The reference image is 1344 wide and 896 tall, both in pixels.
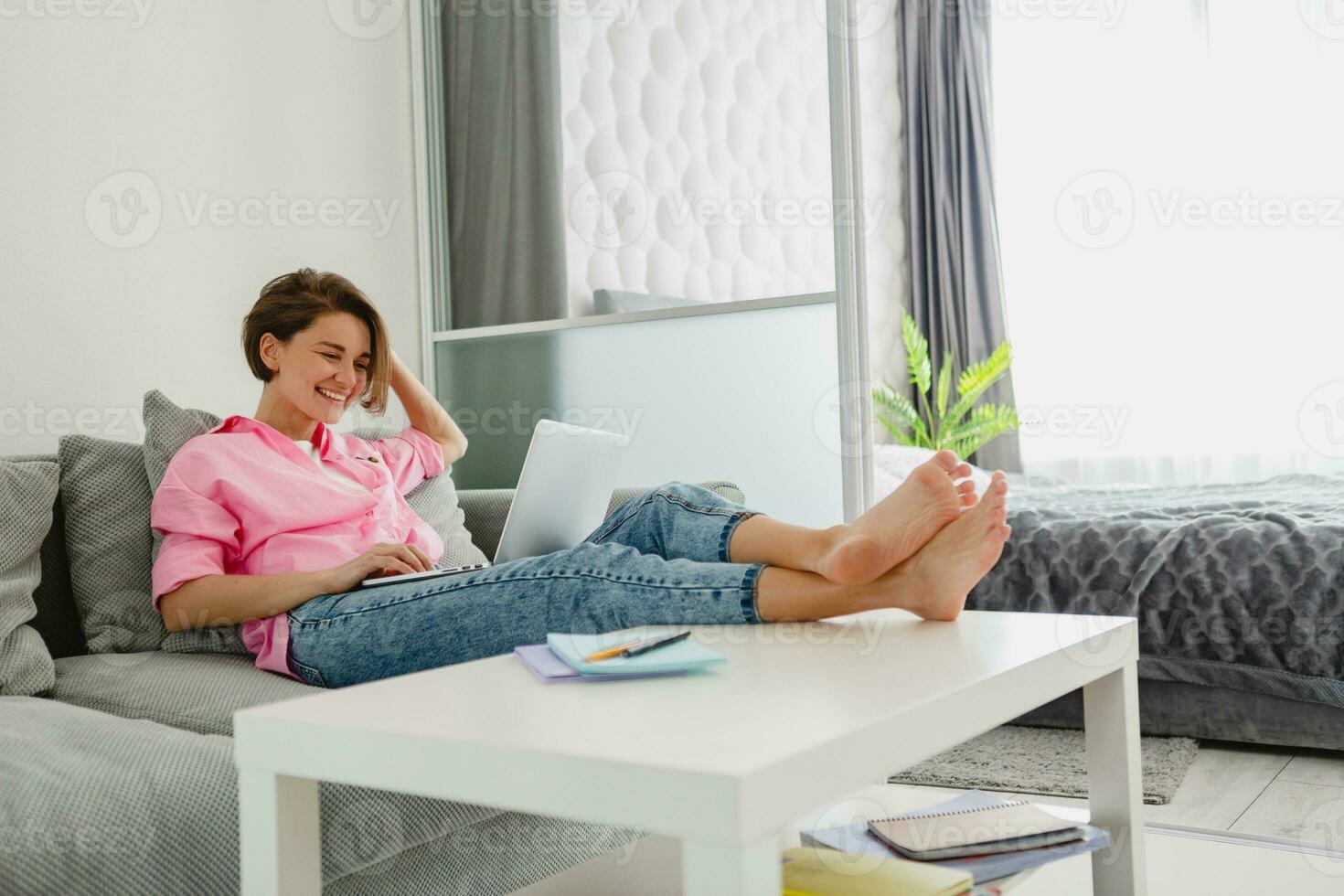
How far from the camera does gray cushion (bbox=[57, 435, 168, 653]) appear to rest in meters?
1.92

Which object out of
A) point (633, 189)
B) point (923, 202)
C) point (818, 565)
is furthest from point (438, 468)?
point (923, 202)

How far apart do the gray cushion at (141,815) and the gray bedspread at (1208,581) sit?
69.8 inches

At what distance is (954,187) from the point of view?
213 inches

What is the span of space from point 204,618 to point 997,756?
5.56 feet

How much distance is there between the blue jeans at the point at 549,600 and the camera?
1.47 meters

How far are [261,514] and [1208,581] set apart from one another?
6.52 feet

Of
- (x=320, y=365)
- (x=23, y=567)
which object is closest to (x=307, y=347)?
(x=320, y=365)

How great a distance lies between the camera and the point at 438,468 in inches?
99.3

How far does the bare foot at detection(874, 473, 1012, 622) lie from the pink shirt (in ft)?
3.10

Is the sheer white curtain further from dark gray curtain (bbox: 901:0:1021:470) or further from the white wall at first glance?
the white wall
